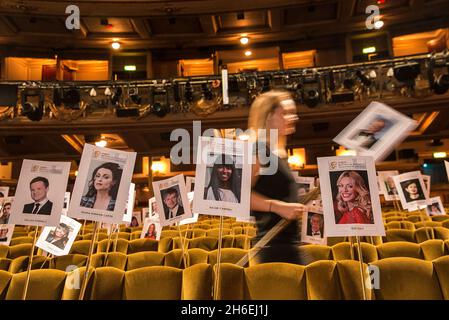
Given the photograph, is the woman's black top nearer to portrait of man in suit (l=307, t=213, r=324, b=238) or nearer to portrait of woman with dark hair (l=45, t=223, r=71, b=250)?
portrait of man in suit (l=307, t=213, r=324, b=238)

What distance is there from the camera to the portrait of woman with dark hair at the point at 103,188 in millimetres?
2375

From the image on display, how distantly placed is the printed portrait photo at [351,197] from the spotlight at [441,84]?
8.41 meters

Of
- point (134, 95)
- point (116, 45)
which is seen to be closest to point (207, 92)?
point (134, 95)

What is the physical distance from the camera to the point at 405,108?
382 inches

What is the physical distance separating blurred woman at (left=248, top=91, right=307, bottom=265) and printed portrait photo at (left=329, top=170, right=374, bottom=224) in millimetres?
200

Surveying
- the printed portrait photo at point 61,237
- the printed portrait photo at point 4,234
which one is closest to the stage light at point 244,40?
the printed portrait photo at point 4,234

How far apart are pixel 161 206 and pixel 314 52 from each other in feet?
35.1

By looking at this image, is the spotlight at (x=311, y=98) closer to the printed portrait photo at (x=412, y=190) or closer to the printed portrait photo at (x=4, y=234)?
the printed portrait photo at (x=412, y=190)

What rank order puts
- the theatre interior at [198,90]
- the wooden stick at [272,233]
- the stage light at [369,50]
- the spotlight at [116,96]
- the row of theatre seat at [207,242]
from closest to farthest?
the wooden stick at [272,233], the row of theatre seat at [207,242], the theatre interior at [198,90], the spotlight at [116,96], the stage light at [369,50]

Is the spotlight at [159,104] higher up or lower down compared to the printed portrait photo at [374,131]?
higher up

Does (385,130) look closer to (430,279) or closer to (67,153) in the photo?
(430,279)

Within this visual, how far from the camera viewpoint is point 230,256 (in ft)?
11.8

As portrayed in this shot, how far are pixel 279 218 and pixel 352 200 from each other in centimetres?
40
